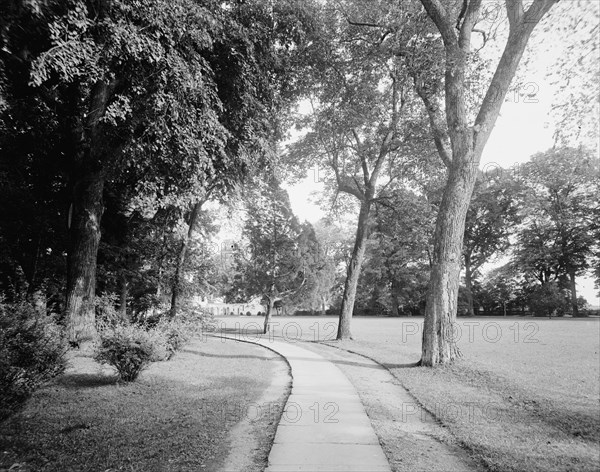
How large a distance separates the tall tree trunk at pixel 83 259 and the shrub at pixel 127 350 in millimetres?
2755

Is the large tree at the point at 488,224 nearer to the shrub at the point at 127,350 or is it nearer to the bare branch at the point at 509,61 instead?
the bare branch at the point at 509,61

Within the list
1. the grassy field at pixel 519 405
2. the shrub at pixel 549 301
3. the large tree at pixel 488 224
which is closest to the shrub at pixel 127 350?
the grassy field at pixel 519 405

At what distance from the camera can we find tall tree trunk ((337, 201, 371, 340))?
17969 millimetres

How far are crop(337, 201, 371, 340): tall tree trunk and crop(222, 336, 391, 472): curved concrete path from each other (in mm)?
9987

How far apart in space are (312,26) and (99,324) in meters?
12.8

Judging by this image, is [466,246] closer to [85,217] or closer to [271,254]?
[271,254]

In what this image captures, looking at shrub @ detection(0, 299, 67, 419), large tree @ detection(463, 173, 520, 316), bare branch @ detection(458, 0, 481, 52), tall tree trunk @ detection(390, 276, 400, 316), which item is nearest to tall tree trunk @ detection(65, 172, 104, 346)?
shrub @ detection(0, 299, 67, 419)

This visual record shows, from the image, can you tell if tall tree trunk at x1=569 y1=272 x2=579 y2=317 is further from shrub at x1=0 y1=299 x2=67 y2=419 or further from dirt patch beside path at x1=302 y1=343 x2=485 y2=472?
shrub at x1=0 y1=299 x2=67 y2=419

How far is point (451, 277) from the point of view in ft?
32.4

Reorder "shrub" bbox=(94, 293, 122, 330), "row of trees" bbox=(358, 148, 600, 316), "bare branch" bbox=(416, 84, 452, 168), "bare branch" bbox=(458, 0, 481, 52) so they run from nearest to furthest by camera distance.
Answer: "bare branch" bbox=(458, 0, 481, 52)
"bare branch" bbox=(416, 84, 452, 168)
"shrub" bbox=(94, 293, 122, 330)
"row of trees" bbox=(358, 148, 600, 316)

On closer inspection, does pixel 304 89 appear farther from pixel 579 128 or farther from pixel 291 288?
pixel 291 288

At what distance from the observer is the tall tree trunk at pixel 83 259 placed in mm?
10391

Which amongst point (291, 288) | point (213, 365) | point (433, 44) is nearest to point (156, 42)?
point (433, 44)

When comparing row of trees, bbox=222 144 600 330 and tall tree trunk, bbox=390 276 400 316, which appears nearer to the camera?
row of trees, bbox=222 144 600 330
